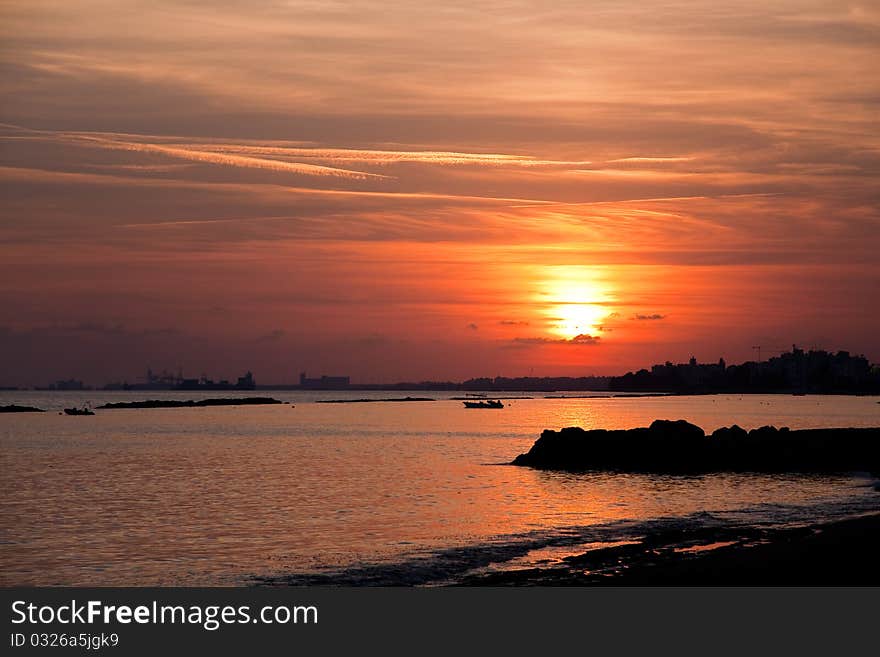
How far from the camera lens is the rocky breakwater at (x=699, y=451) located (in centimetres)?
7444

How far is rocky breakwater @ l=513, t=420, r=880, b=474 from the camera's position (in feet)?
244

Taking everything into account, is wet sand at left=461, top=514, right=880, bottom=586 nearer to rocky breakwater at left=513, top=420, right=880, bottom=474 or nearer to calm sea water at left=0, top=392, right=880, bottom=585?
calm sea water at left=0, top=392, right=880, bottom=585

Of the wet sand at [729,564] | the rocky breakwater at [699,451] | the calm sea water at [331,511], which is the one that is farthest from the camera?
the rocky breakwater at [699,451]

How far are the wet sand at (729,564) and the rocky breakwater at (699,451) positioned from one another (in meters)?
39.9

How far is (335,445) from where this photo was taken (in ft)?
381

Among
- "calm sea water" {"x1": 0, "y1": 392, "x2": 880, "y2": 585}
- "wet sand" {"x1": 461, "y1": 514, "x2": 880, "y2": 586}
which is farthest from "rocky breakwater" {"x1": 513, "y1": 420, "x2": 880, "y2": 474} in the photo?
"wet sand" {"x1": 461, "y1": 514, "x2": 880, "y2": 586}

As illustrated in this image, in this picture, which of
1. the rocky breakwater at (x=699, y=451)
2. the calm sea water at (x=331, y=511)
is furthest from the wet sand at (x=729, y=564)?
the rocky breakwater at (x=699, y=451)

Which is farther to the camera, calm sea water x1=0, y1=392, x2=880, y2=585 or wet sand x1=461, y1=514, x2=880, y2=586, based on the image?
calm sea water x1=0, y1=392, x2=880, y2=585

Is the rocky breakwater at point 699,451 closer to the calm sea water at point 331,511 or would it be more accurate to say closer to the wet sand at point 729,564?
the calm sea water at point 331,511

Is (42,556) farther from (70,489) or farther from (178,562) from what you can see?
(70,489)

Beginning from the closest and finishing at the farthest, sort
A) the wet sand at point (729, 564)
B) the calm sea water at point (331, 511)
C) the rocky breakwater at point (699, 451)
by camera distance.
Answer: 1. the wet sand at point (729, 564)
2. the calm sea water at point (331, 511)
3. the rocky breakwater at point (699, 451)

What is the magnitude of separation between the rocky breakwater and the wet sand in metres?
39.9

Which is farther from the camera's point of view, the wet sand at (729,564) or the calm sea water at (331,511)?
the calm sea water at (331,511)

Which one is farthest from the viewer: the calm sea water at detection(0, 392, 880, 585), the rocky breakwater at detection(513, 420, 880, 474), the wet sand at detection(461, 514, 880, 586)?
the rocky breakwater at detection(513, 420, 880, 474)
